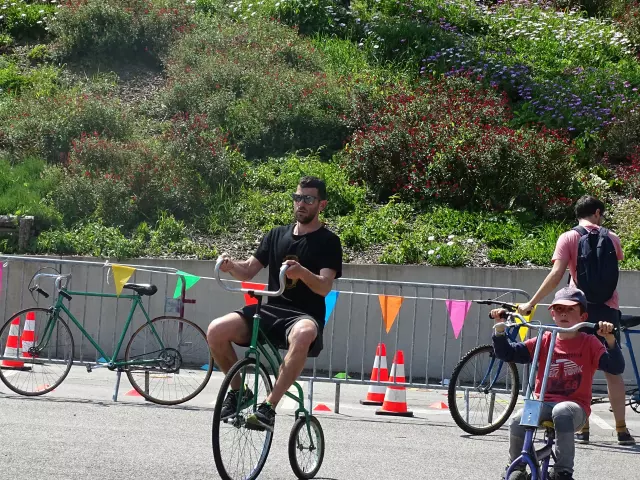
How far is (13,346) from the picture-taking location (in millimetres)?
10234

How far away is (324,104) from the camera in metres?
16.5

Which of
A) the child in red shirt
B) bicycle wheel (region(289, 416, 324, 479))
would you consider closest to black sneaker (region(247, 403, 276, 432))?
bicycle wheel (region(289, 416, 324, 479))

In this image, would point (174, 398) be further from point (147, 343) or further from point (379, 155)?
point (379, 155)

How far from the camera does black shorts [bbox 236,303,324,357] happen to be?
662cm

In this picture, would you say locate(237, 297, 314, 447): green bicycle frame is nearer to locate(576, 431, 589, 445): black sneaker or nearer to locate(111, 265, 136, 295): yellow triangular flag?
locate(576, 431, 589, 445): black sneaker

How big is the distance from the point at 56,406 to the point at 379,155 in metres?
6.95

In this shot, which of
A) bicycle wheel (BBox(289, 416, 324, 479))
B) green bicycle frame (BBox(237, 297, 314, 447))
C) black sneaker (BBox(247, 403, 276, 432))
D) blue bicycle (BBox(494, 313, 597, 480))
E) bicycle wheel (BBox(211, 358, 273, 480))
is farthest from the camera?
bicycle wheel (BBox(289, 416, 324, 479))

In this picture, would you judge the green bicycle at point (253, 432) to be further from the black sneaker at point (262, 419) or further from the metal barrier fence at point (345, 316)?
the metal barrier fence at point (345, 316)

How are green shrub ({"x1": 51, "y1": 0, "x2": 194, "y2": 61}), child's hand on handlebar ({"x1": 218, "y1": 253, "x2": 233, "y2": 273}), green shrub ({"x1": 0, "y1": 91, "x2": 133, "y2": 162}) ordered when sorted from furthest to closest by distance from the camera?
1. green shrub ({"x1": 51, "y1": 0, "x2": 194, "y2": 61})
2. green shrub ({"x1": 0, "y1": 91, "x2": 133, "y2": 162})
3. child's hand on handlebar ({"x1": 218, "y1": 253, "x2": 233, "y2": 273})

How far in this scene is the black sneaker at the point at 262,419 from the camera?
6016 millimetres

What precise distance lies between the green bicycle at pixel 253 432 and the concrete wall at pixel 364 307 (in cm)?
499

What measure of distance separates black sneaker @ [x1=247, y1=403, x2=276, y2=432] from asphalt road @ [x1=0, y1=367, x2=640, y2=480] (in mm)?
628

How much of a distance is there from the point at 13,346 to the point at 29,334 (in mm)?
342

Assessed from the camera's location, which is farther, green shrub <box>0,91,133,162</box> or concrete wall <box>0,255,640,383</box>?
green shrub <box>0,91,133,162</box>
